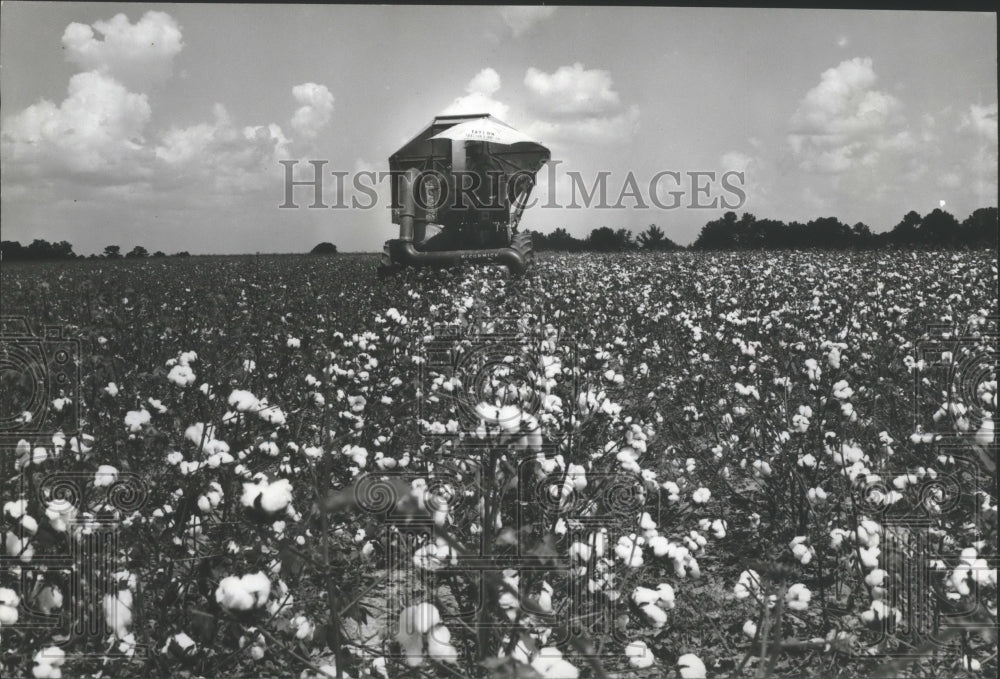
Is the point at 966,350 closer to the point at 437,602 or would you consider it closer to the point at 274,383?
the point at 437,602

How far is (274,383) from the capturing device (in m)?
4.16

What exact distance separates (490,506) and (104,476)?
1.26 m

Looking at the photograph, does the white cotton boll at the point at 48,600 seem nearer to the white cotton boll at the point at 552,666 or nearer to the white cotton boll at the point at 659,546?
the white cotton boll at the point at 552,666

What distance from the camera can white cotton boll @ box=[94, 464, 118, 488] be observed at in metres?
2.17

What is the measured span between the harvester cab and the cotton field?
4970 mm

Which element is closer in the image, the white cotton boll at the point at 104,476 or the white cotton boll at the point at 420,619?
the white cotton boll at the point at 420,619

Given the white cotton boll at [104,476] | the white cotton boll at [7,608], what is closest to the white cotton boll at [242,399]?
the white cotton boll at [104,476]

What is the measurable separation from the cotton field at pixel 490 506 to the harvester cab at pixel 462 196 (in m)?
4.97

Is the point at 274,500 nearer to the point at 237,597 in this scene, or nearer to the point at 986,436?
the point at 237,597

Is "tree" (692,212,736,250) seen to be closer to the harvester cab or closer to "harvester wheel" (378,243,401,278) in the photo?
the harvester cab

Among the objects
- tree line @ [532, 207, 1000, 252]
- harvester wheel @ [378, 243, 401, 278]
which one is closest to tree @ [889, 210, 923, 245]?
tree line @ [532, 207, 1000, 252]

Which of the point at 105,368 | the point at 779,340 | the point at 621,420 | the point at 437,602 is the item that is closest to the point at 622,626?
the point at 437,602

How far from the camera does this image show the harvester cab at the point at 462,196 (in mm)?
9703

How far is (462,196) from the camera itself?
11078 mm
